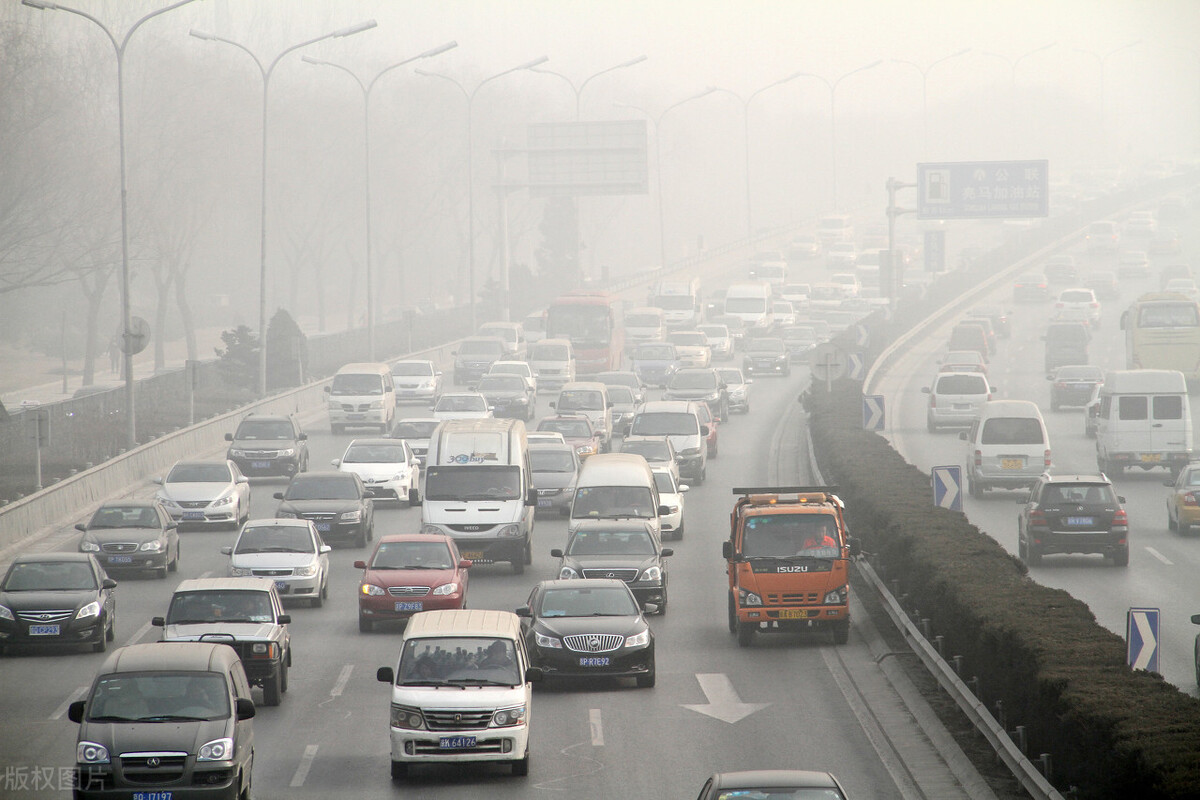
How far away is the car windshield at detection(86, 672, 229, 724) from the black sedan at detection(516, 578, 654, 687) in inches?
238

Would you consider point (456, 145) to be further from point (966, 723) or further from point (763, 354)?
point (966, 723)

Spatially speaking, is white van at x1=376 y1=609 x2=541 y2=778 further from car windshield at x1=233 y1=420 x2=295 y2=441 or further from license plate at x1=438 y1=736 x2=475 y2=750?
car windshield at x1=233 y1=420 x2=295 y2=441

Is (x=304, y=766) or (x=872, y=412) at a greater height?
(x=872, y=412)

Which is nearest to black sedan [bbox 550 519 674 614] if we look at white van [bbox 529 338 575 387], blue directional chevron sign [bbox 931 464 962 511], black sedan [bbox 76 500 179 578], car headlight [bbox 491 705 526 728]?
blue directional chevron sign [bbox 931 464 962 511]

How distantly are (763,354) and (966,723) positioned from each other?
51943 millimetres

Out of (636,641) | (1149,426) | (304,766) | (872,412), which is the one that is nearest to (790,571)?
(636,641)

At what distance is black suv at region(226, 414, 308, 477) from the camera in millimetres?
40344

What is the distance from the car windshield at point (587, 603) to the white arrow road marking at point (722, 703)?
1335 millimetres

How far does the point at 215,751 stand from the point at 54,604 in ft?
31.3

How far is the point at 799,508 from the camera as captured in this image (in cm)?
2320

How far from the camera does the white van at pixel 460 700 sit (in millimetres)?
15742

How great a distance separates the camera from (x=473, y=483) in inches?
1152

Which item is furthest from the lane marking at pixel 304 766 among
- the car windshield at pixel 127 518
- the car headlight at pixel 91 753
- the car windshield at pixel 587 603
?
the car windshield at pixel 127 518

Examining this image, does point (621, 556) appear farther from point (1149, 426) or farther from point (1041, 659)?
point (1149, 426)
